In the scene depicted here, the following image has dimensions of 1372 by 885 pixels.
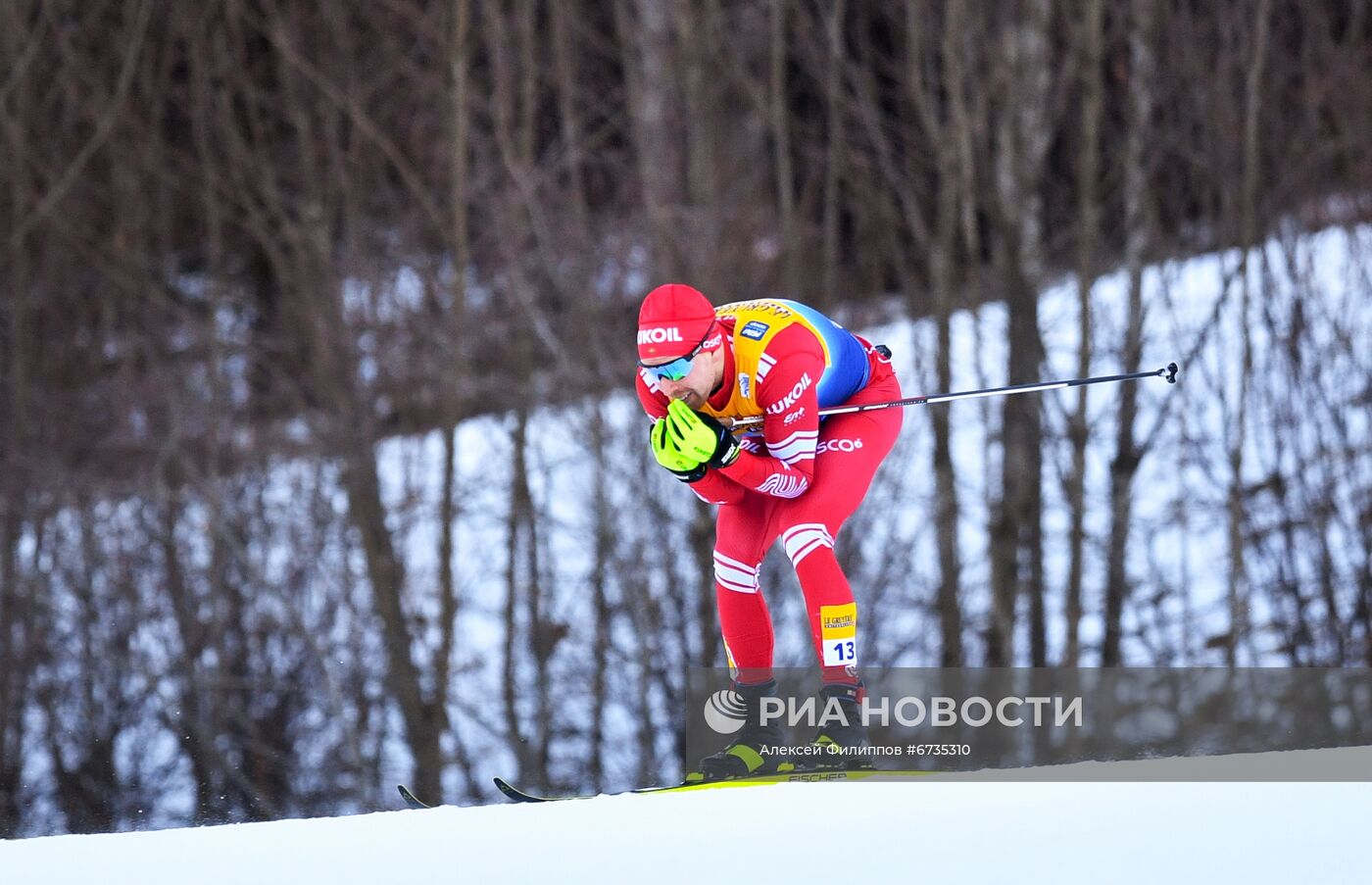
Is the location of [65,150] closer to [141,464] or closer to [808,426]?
[141,464]

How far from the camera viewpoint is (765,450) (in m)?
4.06

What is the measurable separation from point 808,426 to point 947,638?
4674 mm

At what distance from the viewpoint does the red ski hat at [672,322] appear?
3729 mm

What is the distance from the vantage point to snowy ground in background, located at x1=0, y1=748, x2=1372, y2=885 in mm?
3641

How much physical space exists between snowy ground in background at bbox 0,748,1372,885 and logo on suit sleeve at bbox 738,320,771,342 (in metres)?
1.22

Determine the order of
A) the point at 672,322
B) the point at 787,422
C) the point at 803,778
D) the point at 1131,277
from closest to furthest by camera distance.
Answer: the point at 672,322
the point at 787,422
the point at 803,778
the point at 1131,277

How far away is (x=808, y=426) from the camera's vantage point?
3.87 m

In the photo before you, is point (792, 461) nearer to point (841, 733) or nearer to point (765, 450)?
point (765, 450)

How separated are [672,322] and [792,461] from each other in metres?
0.47

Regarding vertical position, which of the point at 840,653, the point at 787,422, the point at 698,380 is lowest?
the point at 840,653

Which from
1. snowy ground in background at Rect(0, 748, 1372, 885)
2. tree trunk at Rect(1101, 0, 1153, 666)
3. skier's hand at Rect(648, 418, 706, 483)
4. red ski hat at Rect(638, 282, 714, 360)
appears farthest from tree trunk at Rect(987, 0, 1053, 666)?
skier's hand at Rect(648, 418, 706, 483)

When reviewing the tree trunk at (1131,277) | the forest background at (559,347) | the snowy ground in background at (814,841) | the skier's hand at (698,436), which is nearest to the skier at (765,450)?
the skier's hand at (698,436)

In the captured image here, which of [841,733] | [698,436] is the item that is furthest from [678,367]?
[841,733]

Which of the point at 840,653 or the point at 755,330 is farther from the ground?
the point at 755,330
